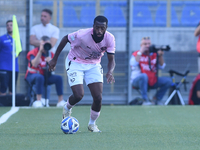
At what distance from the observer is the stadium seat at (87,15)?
10.9m

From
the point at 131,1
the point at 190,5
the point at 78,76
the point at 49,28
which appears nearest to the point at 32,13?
the point at 49,28

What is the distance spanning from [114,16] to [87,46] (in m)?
5.14

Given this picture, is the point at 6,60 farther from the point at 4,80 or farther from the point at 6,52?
the point at 4,80

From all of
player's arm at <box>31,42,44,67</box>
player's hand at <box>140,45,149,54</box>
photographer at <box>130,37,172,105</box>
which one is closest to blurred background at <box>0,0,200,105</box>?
photographer at <box>130,37,172,105</box>

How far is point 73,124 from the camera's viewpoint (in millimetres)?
5676

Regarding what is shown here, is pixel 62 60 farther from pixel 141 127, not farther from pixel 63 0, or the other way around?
pixel 141 127

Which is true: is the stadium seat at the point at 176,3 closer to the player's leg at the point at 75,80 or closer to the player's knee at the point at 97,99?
the player's leg at the point at 75,80

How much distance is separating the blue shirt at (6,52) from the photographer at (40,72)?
42 cm

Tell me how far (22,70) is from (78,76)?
16.7 ft

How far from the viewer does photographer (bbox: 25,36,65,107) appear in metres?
9.96

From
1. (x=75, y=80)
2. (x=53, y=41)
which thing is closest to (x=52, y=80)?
(x=53, y=41)

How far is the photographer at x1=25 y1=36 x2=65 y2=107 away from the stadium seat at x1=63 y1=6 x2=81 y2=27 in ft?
3.05

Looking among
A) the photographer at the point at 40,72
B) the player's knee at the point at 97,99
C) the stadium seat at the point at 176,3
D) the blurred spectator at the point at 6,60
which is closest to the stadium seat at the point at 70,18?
the photographer at the point at 40,72

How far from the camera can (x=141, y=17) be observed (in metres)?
11.2
